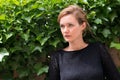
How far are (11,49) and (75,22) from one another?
0.65 metres

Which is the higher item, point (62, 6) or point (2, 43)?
point (62, 6)

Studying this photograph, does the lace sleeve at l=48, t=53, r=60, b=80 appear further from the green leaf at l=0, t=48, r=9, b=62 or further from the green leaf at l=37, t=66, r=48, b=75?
the green leaf at l=0, t=48, r=9, b=62

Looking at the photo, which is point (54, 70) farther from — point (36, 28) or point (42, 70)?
point (36, 28)

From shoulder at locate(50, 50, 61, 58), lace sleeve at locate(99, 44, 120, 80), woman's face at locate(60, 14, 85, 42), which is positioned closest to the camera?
woman's face at locate(60, 14, 85, 42)

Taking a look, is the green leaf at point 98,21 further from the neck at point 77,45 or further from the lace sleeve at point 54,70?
the lace sleeve at point 54,70

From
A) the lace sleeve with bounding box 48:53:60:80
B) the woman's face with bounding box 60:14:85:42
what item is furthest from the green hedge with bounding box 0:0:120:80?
the woman's face with bounding box 60:14:85:42

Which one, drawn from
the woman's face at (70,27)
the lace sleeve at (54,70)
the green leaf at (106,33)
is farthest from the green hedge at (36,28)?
the woman's face at (70,27)

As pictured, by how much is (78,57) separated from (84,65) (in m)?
0.10

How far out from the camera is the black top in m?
2.21

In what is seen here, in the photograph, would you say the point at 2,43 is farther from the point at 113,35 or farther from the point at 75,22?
the point at 113,35

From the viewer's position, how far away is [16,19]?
246cm

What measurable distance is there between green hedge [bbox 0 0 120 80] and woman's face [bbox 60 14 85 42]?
0.26 metres

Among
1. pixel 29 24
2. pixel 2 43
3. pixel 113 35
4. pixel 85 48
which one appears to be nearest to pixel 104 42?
pixel 113 35

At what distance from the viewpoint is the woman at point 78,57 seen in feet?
7.22
